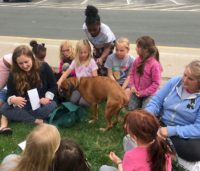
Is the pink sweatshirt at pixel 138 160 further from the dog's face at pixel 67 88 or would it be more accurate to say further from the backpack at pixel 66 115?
the dog's face at pixel 67 88

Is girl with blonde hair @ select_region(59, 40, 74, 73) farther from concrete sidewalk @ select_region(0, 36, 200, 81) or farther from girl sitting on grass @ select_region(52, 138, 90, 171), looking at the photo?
girl sitting on grass @ select_region(52, 138, 90, 171)

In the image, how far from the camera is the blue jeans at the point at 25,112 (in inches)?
225

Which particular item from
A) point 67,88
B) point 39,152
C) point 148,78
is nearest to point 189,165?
point 148,78

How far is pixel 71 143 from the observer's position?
10.3 feet

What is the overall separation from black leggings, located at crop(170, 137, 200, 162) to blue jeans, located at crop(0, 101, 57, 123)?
1996 millimetres

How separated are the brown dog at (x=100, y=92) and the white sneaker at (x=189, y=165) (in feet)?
4.19

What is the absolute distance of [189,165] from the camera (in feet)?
14.3

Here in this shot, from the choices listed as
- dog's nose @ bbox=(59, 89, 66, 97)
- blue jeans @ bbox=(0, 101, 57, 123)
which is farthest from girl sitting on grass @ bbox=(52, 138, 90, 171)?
dog's nose @ bbox=(59, 89, 66, 97)

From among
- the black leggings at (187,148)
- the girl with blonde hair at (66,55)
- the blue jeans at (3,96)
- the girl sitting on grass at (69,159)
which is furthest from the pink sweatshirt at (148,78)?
the girl sitting on grass at (69,159)

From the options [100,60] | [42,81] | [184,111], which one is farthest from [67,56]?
[184,111]

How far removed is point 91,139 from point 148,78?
1180 mm

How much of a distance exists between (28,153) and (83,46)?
3285 mm

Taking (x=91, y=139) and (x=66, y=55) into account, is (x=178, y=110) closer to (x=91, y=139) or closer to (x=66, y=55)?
(x=91, y=139)

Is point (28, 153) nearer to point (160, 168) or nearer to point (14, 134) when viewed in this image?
point (160, 168)
